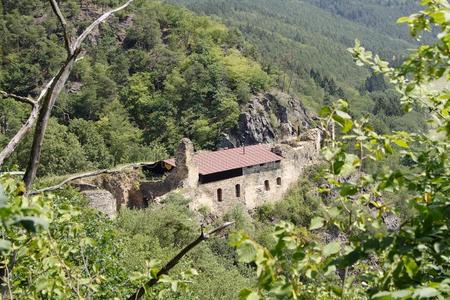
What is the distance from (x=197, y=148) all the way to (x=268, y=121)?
897 centimetres

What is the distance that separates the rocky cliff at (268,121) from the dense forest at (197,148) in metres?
1.08

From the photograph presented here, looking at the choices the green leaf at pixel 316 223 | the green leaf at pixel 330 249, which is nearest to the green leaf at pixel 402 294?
the green leaf at pixel 330 249

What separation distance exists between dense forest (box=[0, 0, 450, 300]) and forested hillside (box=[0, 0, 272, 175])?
21 centimetres

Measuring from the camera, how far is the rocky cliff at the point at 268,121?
54188mm

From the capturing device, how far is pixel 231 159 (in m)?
36.0

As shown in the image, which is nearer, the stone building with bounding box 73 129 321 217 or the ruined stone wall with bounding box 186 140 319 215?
the stone building with bounding box 73 129 321 217

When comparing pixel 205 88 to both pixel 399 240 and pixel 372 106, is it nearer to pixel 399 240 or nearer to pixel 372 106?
pixel 399 240

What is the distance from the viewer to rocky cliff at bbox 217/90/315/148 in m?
54.2

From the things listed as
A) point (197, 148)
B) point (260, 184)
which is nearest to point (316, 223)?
point (260, 184)

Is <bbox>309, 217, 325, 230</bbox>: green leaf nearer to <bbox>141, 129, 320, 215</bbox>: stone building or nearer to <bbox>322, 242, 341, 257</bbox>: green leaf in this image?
<bbox>322, 242, 341, 257</bbox>: green leaf

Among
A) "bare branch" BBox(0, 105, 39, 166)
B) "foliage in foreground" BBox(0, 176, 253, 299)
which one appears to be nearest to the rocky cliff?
"foliage in foreground" BBox(0, 176, 253, 299)

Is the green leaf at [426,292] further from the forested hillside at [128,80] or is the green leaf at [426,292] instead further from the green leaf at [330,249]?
the forested hillside at [128,80]

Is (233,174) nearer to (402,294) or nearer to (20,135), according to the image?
(20,135)

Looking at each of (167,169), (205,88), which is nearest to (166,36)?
(205,88)
